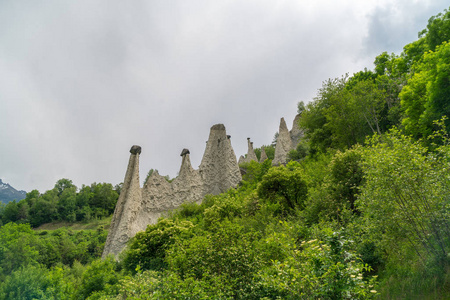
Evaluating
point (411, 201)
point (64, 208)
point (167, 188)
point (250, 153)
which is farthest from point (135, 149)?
point (64, 208)

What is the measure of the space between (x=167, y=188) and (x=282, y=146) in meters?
23.6

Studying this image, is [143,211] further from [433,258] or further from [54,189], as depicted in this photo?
[54,189]

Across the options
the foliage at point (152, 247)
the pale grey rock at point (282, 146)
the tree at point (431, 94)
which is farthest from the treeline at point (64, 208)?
the tree at point (431, 94)

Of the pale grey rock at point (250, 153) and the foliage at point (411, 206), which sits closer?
the foliage at point (411, 206)

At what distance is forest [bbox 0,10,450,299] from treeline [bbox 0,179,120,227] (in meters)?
28.5

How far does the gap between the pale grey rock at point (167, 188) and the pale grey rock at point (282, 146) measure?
39.0ft

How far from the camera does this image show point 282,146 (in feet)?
139

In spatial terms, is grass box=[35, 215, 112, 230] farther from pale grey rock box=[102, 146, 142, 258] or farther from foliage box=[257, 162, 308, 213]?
foliage box=[257, 162, 308, 213]

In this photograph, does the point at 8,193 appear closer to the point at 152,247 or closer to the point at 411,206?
the point at 152,247

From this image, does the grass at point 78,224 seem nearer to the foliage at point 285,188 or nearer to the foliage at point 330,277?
the foliage at point 285,188

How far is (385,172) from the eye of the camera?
7.45 metres

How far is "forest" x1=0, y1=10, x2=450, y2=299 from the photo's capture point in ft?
20.4

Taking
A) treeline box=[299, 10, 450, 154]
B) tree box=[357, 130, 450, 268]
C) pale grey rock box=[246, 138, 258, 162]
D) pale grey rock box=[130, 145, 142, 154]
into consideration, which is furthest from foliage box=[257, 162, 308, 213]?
pale grey rock box=[246, 138, 258, 162]

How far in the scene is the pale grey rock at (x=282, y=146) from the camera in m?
39.6
